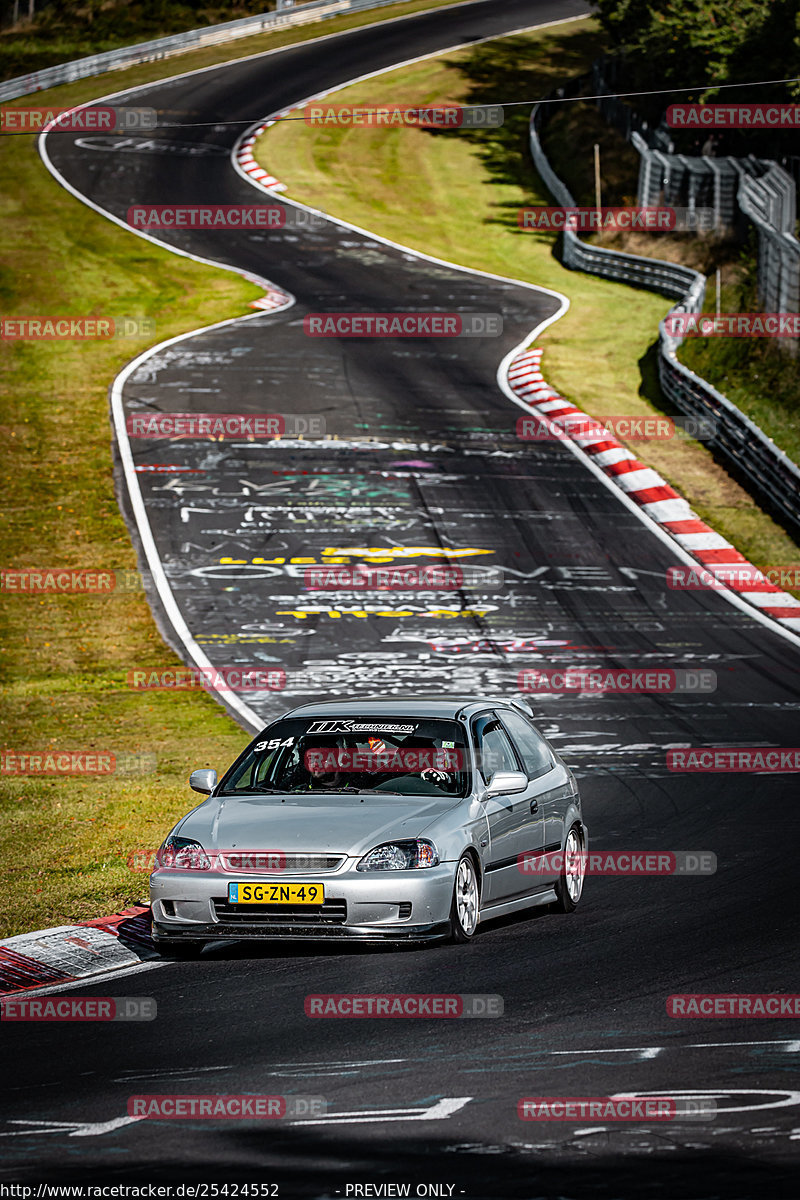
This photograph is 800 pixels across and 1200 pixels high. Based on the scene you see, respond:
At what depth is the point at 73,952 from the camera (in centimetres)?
920

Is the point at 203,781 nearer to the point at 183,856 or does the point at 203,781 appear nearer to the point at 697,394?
the point at 183,856

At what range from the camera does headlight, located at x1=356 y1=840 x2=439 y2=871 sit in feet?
28.1

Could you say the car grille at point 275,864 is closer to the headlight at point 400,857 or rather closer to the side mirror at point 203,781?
the headlight at point 400,857

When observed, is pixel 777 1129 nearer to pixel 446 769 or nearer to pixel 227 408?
pixel 446 769

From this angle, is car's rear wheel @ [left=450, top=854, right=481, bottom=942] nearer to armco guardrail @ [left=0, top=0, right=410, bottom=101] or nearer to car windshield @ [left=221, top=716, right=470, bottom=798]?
car windshield @ [left=221, top=716, right=470, bottom=798]

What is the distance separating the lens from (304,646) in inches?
781

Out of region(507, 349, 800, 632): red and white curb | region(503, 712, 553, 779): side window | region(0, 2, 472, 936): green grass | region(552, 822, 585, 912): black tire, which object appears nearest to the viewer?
region(552, 822, 585, 912): black tire

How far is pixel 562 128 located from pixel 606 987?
53.3 meters

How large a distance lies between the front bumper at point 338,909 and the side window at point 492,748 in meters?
1.28

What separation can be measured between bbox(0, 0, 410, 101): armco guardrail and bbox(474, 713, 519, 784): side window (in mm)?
52903

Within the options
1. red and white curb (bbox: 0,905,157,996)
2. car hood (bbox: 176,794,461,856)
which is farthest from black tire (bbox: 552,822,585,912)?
red and white curb (bbox: 0,905,157,996)

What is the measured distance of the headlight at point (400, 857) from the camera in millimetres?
8578

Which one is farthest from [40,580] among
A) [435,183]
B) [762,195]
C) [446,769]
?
[435,183]

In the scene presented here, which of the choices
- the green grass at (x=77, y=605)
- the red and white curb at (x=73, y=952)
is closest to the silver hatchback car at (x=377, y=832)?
the red and white curb at (x=73, y=952)
